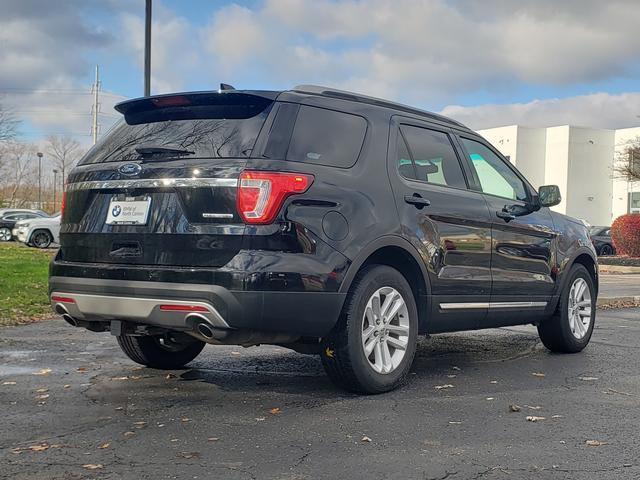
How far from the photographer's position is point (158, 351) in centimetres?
580

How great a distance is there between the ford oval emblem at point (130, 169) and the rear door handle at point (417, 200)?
1788 millimetres

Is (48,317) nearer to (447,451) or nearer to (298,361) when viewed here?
(298,361)

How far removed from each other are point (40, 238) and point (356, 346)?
2225cm

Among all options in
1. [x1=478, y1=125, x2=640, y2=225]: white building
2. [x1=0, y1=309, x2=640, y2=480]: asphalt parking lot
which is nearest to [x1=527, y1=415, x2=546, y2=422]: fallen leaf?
[x1=0, y1=309, x2=640, y2=480]: asphalt parking lot

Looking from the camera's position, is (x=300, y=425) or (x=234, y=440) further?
(x=300, y=425)

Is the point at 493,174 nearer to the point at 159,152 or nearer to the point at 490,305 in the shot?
the point at 490,305

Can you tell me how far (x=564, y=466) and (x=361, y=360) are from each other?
156 centimetres

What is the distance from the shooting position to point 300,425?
13.8 ft

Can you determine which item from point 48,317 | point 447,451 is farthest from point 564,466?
point 48,317

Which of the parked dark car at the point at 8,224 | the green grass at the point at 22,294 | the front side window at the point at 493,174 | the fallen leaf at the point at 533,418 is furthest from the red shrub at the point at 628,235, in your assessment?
the parked dark car at the point at 8,224

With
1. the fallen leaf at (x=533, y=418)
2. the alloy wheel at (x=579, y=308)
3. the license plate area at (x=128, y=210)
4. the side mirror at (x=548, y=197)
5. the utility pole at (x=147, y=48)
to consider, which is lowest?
the fallen leaf at (x=533, y=418)

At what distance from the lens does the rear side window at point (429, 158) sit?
5.41 m

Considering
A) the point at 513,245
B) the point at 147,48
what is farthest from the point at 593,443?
the point at 147,48

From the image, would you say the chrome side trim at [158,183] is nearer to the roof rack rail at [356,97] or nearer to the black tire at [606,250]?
the roof rack rail at [356,97]
